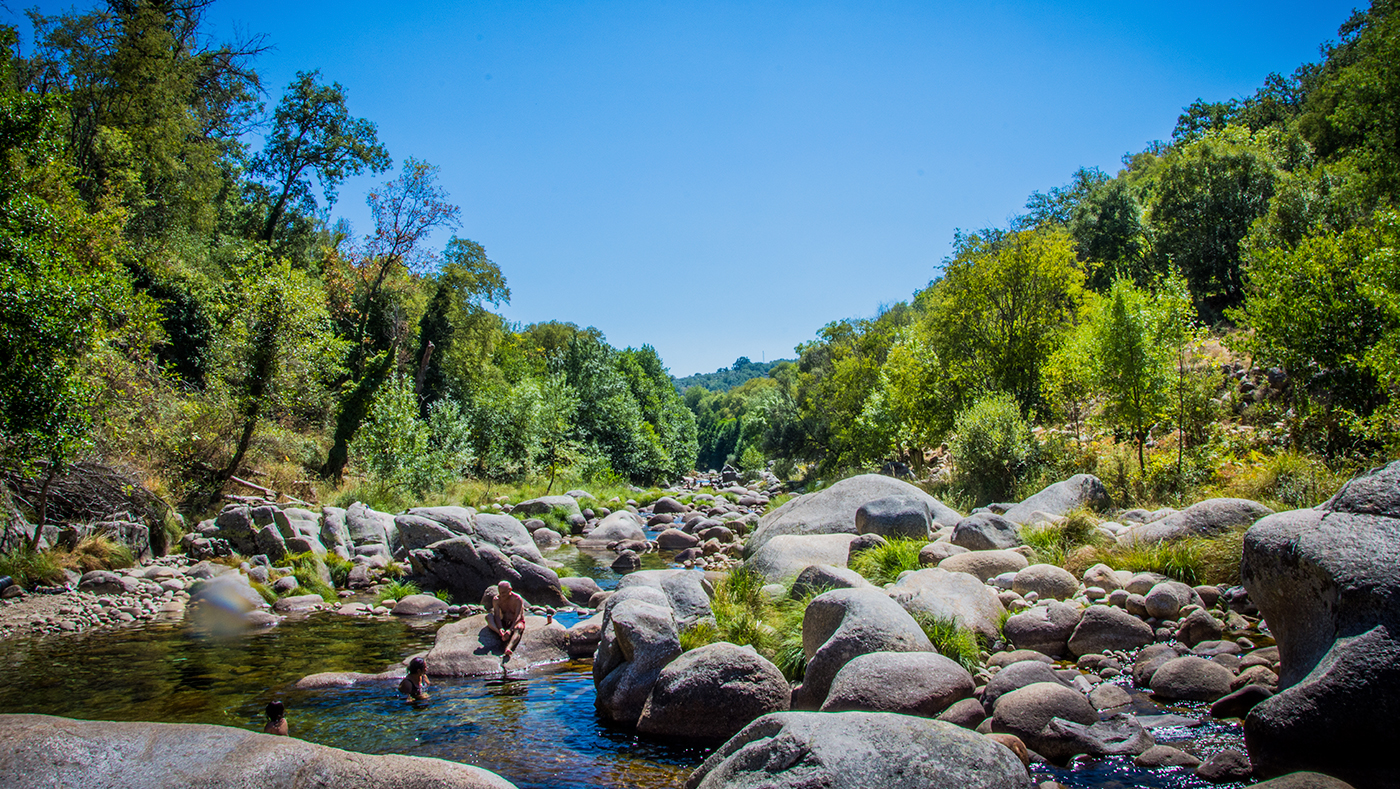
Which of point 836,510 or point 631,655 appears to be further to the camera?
point 836,510

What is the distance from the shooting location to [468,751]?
741 centimetres

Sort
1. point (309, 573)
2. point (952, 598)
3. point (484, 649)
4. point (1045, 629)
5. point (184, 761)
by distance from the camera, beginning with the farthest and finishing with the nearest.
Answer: point (309, 573) < point (484, 649) < point (952, 598) < point (1045, 629) < point (184, 761)

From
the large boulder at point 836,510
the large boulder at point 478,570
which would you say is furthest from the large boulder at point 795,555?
the large boulder at point 478,570

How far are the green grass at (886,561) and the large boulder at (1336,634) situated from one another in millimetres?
6374

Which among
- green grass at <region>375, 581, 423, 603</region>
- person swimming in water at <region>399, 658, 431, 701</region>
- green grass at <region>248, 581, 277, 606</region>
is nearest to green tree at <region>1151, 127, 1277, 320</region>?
green grass at <region>375, 581, 423, 603</region>

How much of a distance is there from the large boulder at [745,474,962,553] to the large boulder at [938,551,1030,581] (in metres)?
4.65

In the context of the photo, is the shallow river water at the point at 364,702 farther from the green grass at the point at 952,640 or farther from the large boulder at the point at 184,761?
the large boulder at the point at 184,761

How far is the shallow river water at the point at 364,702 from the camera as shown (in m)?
6.82

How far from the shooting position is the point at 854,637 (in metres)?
7.74

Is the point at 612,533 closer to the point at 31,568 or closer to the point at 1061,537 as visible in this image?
the point at 31,568

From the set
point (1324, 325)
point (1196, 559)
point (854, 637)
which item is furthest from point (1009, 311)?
point (854, 637)

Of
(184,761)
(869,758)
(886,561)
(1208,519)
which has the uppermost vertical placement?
(1208,519)

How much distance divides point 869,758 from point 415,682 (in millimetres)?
7001

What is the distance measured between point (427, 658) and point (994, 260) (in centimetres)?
2341
